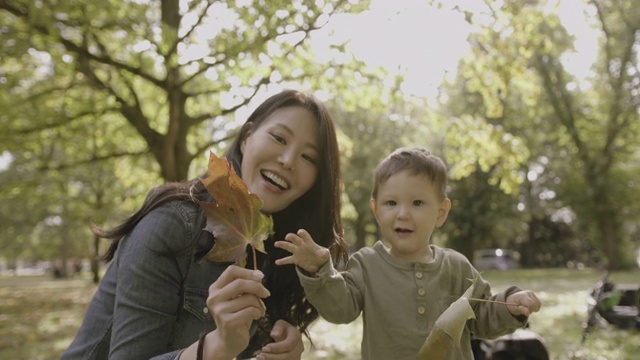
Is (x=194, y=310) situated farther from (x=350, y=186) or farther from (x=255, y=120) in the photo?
(x=350, y=186)

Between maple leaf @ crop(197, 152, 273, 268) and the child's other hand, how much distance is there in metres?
0.98

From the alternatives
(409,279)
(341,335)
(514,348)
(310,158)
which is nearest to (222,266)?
(310,158)

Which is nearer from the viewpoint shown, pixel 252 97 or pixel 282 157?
pixel 282 157

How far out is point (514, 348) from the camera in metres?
3.29

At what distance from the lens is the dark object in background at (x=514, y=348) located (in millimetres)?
3209

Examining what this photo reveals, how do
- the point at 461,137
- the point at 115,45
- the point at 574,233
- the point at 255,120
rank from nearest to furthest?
the point at 255,120 → the point at 461,137 → the point at 115,45 → the point at 574,233

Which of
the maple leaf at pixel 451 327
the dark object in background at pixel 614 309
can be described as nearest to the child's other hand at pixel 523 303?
the maple leaf at pixel 451 327

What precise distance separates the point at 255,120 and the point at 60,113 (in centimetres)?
712

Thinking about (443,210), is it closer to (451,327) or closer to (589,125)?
(451,327)

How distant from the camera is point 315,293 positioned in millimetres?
1814

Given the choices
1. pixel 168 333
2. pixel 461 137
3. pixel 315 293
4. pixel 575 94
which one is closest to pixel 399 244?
pixel 315 293

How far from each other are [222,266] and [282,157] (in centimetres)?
45

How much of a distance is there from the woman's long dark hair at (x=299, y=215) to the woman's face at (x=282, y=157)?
1.6 inches

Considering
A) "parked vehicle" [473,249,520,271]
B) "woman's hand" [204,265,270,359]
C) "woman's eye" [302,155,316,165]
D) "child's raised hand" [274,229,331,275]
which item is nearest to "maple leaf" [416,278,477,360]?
"child's raised hand" [274,229,331,275]
